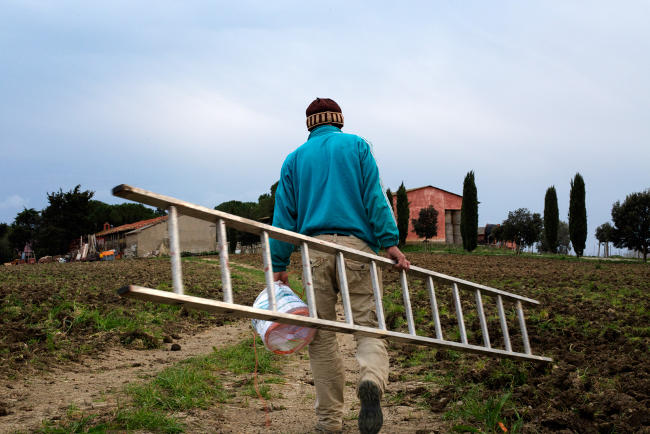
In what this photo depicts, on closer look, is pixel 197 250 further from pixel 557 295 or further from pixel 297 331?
pixel 297 331

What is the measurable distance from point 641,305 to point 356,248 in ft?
20.8

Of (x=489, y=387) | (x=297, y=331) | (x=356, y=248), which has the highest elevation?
(x=356, y=248)

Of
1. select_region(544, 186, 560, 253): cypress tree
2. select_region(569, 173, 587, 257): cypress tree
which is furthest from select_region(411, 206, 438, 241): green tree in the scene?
select_region(569, 173, 587, 257): cypress tree

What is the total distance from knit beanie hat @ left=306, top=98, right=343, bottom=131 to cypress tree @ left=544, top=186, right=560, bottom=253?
133 ft

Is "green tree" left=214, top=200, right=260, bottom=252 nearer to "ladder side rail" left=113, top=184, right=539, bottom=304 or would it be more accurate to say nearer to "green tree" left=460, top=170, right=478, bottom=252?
"green tree" left=460, top=170, right=478, bottom=252

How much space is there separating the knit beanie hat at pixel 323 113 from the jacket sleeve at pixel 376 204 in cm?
33

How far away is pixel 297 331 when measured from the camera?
3.41 m

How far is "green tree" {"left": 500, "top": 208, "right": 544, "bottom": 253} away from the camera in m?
42.4

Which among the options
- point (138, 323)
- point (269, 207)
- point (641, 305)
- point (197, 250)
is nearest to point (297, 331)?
point (138, 323)

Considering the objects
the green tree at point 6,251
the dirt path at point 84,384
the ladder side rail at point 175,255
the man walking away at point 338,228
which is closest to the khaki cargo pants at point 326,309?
the man walking away at point 338,228

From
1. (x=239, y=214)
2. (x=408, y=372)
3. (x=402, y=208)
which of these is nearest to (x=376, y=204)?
(x=408, y=372)

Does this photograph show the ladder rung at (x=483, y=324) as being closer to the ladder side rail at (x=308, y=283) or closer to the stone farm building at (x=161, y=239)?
the ladder side rail at (x=308, y=283)

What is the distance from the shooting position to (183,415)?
367 centimetres

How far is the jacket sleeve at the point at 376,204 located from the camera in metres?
3.29
